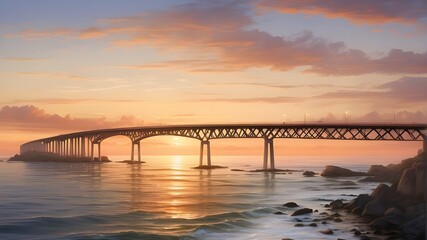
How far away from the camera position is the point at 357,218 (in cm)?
4584

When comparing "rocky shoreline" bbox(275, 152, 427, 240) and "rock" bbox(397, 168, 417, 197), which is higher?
"rock" bbox(397, 168, 417, 197)

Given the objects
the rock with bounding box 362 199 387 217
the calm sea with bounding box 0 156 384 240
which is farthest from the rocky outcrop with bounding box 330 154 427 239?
the calm sea with bounding box 0 156 384 240

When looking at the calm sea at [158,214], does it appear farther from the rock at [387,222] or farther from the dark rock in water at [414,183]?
the dark rock in water at [414,183]

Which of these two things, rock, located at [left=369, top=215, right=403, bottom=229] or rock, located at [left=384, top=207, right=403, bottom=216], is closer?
rock, located at [left=369, top=215, right=403, bottom=229]

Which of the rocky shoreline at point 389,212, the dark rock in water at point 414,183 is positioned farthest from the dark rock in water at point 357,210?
the dark rock in water at point 414,183

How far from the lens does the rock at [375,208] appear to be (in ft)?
149

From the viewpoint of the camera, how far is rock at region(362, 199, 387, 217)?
149ft

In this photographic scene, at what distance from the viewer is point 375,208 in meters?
45.7

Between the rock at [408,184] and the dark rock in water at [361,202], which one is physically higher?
the rock at [408,184]

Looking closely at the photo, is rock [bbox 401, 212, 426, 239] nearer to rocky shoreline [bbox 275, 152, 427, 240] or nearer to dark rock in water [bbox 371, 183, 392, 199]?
rocky shoreline [bbox 275, 152, 427, 240]

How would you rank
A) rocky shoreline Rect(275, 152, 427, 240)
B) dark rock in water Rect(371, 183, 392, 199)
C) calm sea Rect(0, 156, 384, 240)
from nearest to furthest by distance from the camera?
rocky shoreline Rect(275, 152, 427, 240) < calm sea Rect(0, 156, 384, 240) < dark rock in water Rect(371, 183, 392, 199)

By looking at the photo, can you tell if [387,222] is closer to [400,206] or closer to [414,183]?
[400,206]

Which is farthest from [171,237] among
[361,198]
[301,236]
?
[361,198]

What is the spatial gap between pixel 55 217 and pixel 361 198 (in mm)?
29199
